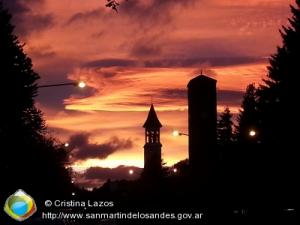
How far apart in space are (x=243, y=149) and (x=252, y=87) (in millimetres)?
48480

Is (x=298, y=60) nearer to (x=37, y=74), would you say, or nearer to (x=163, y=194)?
(x=163, y=194)

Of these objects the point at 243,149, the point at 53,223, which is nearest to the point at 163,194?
the point at 243,149

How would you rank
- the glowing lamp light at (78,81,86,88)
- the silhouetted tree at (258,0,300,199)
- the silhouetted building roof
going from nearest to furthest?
the glowing lamp light at (78,81,86,88), the silhouetted tree at (258,0,300,199), the silhouetted building roof

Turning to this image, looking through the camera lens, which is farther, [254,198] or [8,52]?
[8,52]

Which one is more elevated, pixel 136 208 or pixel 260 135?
pixel 260 135

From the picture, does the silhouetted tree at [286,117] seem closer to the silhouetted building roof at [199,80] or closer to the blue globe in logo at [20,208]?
the blue globe in logo at [20,208]

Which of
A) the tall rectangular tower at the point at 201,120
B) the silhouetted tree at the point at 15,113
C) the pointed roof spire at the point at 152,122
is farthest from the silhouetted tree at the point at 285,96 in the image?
the pointed roof spire at the point at 152,122

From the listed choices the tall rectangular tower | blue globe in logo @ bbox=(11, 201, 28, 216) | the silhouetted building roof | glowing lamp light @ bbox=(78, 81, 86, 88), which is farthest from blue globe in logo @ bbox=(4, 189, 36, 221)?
the silhouetted building roof

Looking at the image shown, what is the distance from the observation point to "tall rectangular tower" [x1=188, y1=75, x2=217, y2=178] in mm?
139875

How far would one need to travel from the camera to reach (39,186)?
66188 millimetres

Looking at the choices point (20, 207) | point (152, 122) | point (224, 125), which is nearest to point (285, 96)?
point (20, 207)

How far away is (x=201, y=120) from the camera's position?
144750 mm

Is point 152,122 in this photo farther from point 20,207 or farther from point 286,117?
point 20,207

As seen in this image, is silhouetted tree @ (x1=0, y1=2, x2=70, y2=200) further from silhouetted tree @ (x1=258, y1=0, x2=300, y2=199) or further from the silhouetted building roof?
the silhouetted building roof
